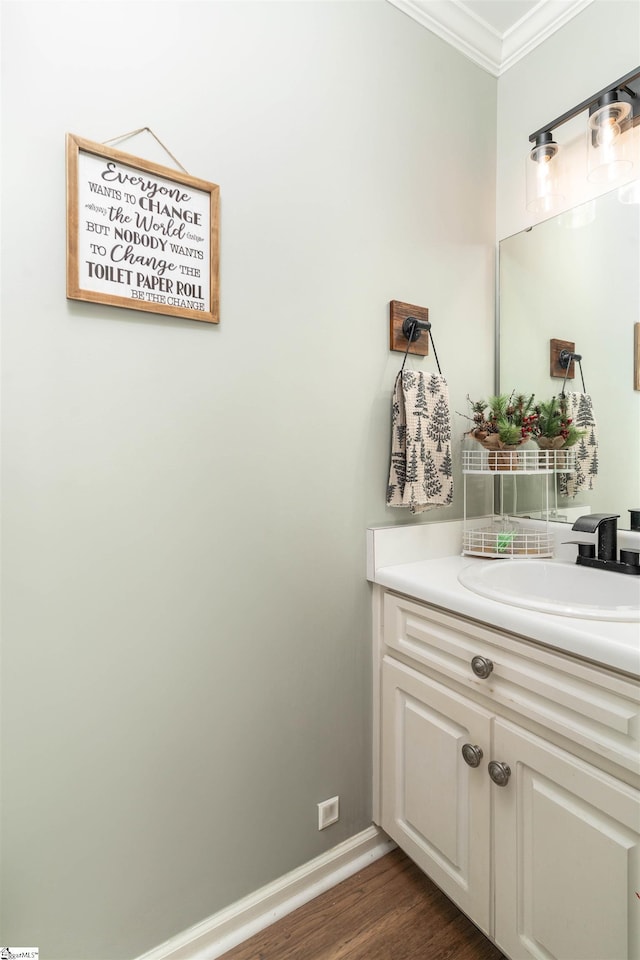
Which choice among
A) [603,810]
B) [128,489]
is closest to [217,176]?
[128,489]

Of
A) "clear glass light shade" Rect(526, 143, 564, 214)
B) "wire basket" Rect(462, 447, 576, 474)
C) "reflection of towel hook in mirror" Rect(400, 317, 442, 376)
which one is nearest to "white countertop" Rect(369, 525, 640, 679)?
"wire basket" Rect(462, 447, 576, 474)

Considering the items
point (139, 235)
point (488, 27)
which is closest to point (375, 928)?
point (139, 235)

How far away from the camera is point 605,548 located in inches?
51.3

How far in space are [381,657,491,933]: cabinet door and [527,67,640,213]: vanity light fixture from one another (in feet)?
4.76

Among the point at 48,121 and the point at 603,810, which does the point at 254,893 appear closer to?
the point at 603,810

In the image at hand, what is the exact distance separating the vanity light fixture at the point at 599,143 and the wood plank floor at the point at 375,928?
199 cm

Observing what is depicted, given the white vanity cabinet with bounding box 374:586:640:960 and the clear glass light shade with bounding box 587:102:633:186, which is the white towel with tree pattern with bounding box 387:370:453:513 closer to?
the white vanity cabinet with bounding box 374:586:640:960

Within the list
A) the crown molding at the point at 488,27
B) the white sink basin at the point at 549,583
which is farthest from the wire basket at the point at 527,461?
the crown molding at the point at 488,27

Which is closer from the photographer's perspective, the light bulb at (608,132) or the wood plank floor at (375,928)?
the wood plank floor at (375,928)

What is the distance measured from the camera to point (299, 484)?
1.26 metres

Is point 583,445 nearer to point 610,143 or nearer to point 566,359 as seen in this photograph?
point 566,359

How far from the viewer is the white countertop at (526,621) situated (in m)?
0.82

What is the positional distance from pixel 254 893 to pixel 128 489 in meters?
1.06

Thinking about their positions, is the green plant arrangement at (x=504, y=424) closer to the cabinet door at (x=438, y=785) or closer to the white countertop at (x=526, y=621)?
the white countertop at (x=526, y=621)
